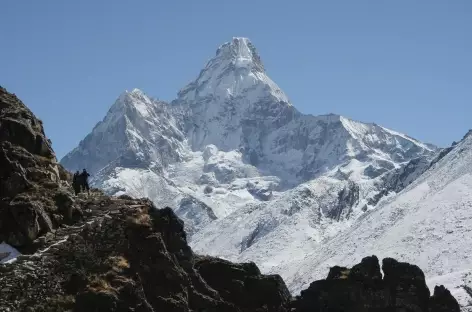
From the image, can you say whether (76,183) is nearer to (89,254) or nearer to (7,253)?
(89,254)

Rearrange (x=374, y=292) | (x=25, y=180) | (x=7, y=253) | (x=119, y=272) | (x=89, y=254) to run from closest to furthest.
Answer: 1. (x=7, y=253)
2. (x=89, y=254)
3. (x=119, y=272)
4. (x=25, y=180)
5. (x=374, y=292)

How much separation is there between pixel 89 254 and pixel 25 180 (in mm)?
9552

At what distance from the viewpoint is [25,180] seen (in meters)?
55.7

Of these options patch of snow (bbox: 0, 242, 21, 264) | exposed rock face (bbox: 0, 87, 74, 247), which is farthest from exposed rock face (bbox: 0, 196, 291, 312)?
exposed rock face (bbox: 0, 87, 74, 247)

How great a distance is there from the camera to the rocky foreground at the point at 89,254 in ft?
152

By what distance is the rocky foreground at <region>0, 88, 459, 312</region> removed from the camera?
46188 millimetres

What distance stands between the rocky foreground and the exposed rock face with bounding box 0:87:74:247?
0.07m

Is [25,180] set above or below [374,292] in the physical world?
above

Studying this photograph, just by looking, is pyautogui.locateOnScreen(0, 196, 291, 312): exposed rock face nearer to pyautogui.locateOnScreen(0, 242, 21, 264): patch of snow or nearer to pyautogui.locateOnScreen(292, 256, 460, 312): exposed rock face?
pyautogui.locateOnScreen(0, 242, 21, 264): patch of snow

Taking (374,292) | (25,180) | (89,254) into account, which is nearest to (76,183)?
(25,180)

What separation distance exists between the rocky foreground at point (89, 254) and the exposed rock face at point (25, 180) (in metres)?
0.07

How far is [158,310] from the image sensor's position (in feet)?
173

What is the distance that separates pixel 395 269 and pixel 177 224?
30.9 meters

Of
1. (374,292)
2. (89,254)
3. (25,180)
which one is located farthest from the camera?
(374,292)
